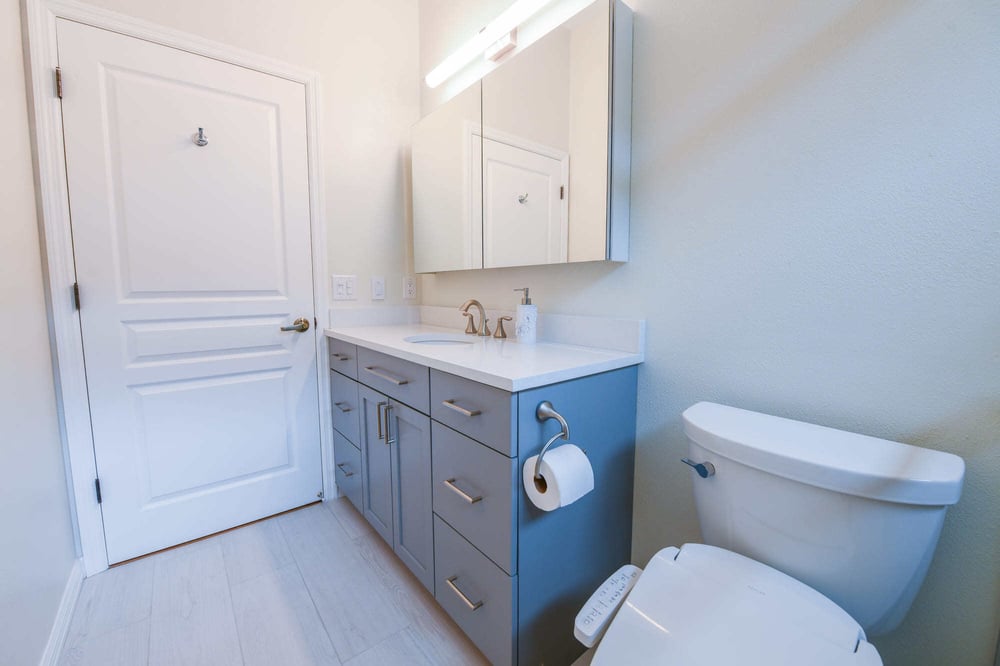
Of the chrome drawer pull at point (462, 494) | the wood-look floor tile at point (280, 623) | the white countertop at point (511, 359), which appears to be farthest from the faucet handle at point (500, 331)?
the wood-look floor tile at point (280, 623)

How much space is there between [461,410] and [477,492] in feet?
0.67

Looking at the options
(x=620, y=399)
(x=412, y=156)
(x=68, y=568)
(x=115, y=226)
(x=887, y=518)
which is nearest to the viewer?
(x=887, y=518)

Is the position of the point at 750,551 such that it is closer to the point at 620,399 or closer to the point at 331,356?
the point at 620,399

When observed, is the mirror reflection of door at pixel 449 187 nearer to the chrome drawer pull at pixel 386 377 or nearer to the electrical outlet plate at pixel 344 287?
the electrical outlet plate at pixel 344 287

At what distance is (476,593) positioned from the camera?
1.05 metres

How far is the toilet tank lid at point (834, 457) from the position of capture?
64 cm

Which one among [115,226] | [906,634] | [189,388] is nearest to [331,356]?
[189,388]

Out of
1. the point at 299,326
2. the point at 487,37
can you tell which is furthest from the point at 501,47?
the point at 299,326

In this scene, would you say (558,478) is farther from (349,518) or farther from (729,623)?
(349,518)

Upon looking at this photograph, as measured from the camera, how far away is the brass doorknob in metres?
1.82

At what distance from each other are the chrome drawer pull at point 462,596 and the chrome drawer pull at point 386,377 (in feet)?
1.86

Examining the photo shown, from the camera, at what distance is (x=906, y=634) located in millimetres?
822

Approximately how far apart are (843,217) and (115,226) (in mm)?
2186

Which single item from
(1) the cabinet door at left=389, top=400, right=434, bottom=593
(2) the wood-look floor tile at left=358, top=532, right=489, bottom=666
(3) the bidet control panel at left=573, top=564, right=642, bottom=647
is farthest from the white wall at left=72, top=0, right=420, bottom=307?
(3) the bidet control panel at left=573, top=564, right=642, bottom=647
